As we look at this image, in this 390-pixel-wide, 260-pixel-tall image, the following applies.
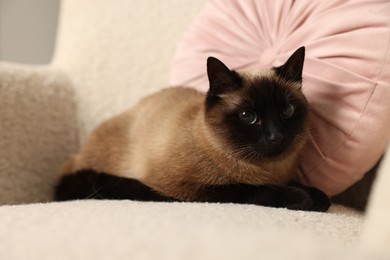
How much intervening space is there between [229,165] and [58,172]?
2.18 ft

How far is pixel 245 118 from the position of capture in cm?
100

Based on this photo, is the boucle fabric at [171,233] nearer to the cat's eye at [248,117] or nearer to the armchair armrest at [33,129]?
the cat's eye at [248,117]

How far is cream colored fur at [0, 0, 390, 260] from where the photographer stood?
515 mm

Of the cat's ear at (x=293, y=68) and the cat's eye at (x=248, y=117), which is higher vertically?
the cat's ear at (x=293, y=68)

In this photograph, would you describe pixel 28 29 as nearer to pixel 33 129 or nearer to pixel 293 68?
pixel 33 129

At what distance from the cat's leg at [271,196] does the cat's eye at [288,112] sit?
0.16 metres

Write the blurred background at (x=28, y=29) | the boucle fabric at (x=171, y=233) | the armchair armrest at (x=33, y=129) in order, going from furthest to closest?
1. the blurred background at (x=28, y=29)
2. the armchair armrest at (x=33, y=129)
3. the boucle fabric at (x=171, y=233)

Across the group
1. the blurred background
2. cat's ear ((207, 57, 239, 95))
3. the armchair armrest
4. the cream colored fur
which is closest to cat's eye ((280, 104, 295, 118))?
cat's ear ((207, 57, 239, 95))

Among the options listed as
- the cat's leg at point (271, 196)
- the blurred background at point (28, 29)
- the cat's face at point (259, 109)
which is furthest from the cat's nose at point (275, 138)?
the blurred background at point (28, 29)

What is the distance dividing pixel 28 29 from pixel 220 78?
161cm

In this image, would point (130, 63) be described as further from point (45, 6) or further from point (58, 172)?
point (45, 6)

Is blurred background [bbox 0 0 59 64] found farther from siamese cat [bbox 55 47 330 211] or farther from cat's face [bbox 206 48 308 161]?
cat's face [bbox 206 48 308 161]

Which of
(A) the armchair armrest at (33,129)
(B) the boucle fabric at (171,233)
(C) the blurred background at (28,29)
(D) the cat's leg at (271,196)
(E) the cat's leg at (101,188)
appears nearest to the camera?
(B) the boucle fabric at (171,233)

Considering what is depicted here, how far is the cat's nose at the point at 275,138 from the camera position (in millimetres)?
951
